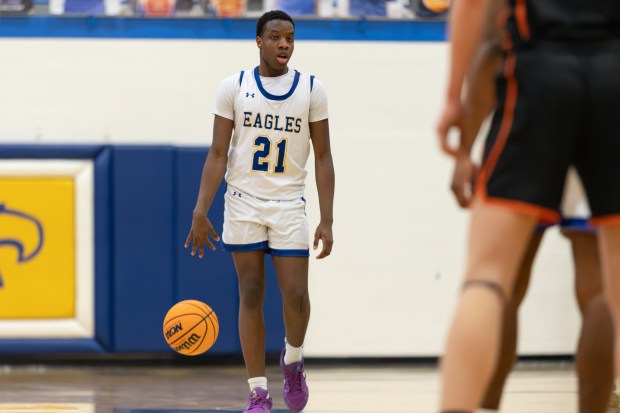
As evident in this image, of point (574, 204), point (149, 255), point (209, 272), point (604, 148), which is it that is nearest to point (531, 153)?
point (604, 148)

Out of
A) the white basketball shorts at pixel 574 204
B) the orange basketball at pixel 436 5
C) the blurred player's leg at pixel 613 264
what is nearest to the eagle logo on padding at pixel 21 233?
the orange basketball at pixel 436 5

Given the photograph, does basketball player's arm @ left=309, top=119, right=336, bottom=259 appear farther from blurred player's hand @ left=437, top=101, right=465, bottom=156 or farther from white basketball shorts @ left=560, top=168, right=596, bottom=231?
blurred player's hand @ left=437, top=101, right=465, bottom=156

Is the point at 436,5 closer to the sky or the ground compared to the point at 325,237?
closer to the sky

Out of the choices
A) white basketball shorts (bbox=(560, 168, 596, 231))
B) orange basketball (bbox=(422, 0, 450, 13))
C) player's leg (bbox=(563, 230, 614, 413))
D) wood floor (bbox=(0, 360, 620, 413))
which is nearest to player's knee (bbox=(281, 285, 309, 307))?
wood floor (bbox=(0, 360, 620, 413))

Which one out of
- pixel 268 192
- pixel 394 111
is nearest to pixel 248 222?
pixel 268 192

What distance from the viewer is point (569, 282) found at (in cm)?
773

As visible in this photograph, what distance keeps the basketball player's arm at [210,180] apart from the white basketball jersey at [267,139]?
8 centimetres

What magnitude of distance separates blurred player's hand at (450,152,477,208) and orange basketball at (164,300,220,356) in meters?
3.02

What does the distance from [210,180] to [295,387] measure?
115 cm

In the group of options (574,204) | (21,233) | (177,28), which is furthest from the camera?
(177,28)

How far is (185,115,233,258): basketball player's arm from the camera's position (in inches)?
210

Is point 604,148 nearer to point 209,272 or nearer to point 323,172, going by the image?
point 323,172

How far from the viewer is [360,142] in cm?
770

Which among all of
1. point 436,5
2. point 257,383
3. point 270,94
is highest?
point 436,5
